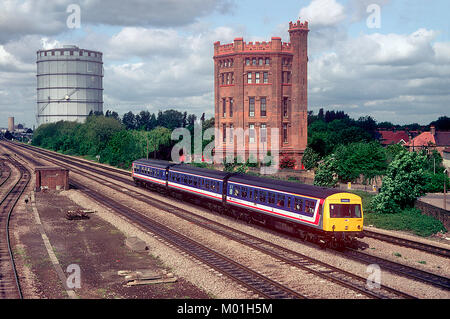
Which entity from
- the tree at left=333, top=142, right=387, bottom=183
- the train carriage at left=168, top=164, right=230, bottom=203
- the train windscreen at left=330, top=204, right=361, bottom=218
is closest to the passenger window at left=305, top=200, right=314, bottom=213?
the train windscreen at left=330, top=204, right=361, bottom=218

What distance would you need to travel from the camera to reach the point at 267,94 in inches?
2591

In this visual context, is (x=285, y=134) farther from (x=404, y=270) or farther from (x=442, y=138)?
(x=442, y=138)

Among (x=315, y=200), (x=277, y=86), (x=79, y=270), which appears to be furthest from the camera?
(x=277, y=86)

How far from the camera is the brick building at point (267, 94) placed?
65.1 metres

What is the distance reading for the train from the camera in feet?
73.8

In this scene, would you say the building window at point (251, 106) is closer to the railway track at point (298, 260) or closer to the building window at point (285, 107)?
the building window at point (285, 107)

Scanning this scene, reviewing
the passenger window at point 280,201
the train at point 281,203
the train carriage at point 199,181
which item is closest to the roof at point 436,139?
the train carriage at point 199,181

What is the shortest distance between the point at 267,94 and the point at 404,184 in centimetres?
3569

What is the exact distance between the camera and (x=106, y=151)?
91.4 metres

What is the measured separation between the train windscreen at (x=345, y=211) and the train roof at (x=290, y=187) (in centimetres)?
74

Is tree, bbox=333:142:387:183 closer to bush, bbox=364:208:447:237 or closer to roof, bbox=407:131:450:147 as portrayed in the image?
bush, bbox=364:208:447:237

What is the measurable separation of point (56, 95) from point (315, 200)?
194 m
